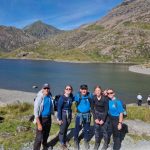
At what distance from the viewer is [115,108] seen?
14.6m

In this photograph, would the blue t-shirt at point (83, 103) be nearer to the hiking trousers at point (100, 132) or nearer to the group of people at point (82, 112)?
the group of people at point (82, 112)

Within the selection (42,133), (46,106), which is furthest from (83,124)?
(46,106)

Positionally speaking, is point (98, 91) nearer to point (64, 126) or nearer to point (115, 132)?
point (64, 126)

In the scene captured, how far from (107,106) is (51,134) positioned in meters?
4.31

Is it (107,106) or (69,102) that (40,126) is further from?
(107,106)

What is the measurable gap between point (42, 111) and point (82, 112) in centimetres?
203

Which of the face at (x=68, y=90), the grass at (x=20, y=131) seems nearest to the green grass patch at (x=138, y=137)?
the grass at (x=20, y=131)

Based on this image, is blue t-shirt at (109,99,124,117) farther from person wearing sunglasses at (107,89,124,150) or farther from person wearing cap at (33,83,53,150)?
person wearing cap at (33,83,53,150)

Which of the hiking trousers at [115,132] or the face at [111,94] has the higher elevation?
the face at [111,94]

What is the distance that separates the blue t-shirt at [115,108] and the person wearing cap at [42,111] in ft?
9.94

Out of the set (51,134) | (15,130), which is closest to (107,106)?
(51,134)

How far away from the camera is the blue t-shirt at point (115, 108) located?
14508mm

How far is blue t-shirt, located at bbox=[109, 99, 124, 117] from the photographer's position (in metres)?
14.5

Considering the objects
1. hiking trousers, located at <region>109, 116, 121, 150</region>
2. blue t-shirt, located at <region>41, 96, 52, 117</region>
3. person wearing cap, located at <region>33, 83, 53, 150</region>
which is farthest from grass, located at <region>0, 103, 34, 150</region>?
hiking trousers, located at <region>109, 116, 121, 150</region>
